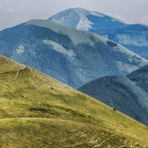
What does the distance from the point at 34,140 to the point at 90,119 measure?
58429 mm

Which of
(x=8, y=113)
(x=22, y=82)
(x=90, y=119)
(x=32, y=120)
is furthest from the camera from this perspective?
(x=22, y=82)

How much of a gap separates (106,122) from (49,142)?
66930mm

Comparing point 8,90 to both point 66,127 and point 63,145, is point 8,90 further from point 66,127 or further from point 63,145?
point 63,145

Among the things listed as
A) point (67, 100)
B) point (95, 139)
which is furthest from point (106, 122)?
point (95, 139)

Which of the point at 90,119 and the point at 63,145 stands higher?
the point at 63,145

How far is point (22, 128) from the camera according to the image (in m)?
117

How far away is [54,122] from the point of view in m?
127

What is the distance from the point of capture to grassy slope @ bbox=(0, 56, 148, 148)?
354ft

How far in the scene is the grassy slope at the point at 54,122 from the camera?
108 meters

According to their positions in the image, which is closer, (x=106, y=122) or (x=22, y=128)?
(x=22, y=128)

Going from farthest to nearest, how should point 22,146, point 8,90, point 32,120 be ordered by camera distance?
point 8,90
point 32,120
point 22,146

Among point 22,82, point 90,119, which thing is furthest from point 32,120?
point 22,82

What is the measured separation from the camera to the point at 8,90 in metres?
183

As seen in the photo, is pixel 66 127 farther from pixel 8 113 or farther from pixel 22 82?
pixel 22 82
